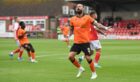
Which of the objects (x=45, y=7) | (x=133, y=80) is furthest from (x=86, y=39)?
(x=45, y=7)

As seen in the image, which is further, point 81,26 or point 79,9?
point 81,26

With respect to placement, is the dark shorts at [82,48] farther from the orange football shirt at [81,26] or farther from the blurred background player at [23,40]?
the blurred background player at [23,40]

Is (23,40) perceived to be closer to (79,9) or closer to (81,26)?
(81,26)

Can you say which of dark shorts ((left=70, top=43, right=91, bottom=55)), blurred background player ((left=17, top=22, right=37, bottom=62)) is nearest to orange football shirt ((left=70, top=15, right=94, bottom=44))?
dark shorts ((left=70, top=43, right=91, bottom=55))

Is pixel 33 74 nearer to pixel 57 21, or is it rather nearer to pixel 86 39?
pixel 86 39

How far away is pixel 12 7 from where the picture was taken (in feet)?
282

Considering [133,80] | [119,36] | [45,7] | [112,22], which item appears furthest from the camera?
[45,7]

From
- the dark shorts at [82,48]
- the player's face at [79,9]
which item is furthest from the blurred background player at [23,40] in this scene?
the player's face at [79,9]

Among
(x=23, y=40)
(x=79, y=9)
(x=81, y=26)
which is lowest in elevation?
(x=23, y=40)

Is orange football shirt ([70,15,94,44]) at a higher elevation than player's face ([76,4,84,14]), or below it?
below

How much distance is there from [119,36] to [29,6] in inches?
1156

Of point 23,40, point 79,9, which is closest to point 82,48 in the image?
point 79,9

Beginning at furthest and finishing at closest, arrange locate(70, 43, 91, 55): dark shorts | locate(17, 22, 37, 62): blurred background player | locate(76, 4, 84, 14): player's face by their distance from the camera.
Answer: locate(17, 22, 37, 62): blurred background player
locate(70, 43, 91, 55): dark shorts
locate(76, 4, 84, 14): player's face

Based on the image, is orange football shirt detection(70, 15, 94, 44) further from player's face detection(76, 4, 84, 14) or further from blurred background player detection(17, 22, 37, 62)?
blurred background player detection(17, 22, 37, 62)
